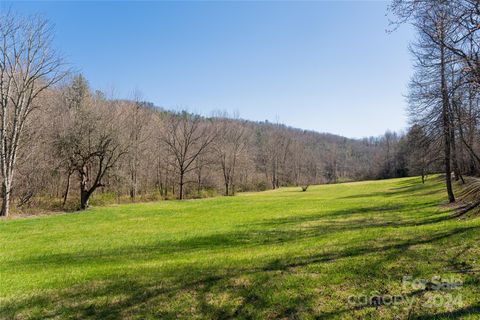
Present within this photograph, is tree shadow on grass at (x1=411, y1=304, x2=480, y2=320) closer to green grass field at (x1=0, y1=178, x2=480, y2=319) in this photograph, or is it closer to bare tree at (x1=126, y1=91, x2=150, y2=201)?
green grass field at (x1=0, y1=178, x2=480, y2=319)

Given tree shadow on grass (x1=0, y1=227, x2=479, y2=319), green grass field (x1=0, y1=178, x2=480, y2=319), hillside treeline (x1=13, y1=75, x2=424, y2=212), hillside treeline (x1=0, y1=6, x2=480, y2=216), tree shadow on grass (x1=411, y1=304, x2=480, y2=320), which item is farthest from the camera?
hillside treeline (x1=13, y1=75, x2=424, y2=212)

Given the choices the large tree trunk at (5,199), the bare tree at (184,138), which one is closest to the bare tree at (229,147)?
the bare tree at (184,138)

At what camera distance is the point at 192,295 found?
5.32m

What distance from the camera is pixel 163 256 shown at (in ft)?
29.6

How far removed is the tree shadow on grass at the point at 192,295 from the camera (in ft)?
15.3

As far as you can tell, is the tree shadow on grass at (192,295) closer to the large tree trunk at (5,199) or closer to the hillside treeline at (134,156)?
the large tree trunk at (5,199)

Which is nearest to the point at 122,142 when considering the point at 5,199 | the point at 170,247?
the point at 5,199

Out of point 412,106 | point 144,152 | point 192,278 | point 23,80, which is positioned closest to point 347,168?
point 144,152

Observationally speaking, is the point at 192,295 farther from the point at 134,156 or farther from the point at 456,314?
the point at 134,156

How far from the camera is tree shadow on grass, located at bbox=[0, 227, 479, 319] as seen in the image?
4664mm

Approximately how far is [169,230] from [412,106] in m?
17.2

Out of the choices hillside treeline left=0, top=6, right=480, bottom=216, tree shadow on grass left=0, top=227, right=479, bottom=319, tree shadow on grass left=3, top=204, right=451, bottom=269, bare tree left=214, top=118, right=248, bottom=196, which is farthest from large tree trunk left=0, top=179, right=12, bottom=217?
bare tree left=214, top=118, right=248, bottom=196

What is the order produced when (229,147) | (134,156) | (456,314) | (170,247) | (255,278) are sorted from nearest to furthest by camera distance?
(456,314)
(255,278)
(170,247)
(134,156)
(229,147)

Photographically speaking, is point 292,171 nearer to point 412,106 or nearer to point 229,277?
point 412,106
